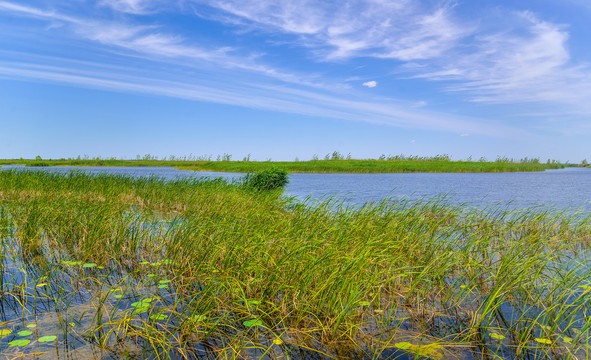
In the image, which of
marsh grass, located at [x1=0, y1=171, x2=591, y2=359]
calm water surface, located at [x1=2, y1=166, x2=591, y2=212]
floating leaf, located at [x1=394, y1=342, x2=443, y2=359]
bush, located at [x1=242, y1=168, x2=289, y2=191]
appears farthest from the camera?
calm water surface, located at [x1=2, y1=166, x2=591, y2=212]

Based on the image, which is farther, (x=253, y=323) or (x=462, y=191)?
(x=462, y=191)

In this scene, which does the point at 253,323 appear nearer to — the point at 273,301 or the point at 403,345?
the point at 273,301

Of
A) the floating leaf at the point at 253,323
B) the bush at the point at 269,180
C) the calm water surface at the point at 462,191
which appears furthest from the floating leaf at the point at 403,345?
the bush at the point at 269,180

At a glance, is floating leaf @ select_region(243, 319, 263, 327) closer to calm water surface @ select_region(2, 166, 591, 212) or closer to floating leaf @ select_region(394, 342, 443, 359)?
floating leaf @ select_region(394, 342, 443, 359)

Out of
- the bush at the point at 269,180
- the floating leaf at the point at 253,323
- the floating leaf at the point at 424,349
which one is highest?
the bush at the point at 269,180

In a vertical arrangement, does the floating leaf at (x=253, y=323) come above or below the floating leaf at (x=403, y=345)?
above

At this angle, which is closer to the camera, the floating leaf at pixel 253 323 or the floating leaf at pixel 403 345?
the floating leaf at pixel 403 345

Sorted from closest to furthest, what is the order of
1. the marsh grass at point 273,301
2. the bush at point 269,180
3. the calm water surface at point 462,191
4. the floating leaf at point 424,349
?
the floating leaf at point 424,349 < the marsh grass at point 273,301 < the bush at point 269,180 < the calm water surface at point 462,191

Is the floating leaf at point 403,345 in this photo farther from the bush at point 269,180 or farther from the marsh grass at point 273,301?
the bush at point 269,180

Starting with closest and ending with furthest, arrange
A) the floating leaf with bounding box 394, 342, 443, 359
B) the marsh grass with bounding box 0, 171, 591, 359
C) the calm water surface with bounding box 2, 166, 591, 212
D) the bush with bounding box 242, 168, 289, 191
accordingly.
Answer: the floating leaf with bounding box 394, 342, 443, 359 → the marsh grass with bounding box 0, 171, 591, 359 → the bush with bounding box 242, 168, 289, 191 → the calm water surface with bounding box 2, 166, 591, 212

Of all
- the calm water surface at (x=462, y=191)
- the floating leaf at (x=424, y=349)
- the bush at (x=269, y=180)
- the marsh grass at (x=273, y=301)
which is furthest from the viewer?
the calm water surface at (x=462, y=191)

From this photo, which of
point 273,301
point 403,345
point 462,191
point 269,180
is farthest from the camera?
point 462,191

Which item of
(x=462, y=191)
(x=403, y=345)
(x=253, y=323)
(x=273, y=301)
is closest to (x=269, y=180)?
(x=273, y=301)

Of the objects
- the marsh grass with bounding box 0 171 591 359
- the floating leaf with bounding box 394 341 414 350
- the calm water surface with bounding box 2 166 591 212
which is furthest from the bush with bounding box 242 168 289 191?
the floating leaf with bounding box 394 341 414 350
